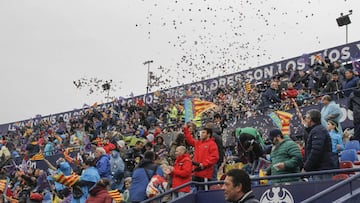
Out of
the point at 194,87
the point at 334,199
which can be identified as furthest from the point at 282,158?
the point at 194,87

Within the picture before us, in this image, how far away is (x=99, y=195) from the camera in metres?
A: 9.41

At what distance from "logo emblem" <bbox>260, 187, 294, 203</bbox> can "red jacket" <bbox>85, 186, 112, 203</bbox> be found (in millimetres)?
2490

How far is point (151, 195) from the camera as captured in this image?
9.78 m

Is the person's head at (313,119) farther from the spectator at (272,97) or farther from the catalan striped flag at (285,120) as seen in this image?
the spectator at (272,97)

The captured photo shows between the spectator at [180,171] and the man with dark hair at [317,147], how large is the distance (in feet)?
7.20

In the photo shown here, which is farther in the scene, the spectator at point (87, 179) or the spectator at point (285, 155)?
the spectator at point (87, 179)

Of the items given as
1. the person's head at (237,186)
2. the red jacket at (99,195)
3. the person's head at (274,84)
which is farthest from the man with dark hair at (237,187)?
Result: the person's head at (274,84)

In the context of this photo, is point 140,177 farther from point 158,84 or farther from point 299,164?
point 158,84

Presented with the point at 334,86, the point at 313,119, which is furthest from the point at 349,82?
the point at 313,119

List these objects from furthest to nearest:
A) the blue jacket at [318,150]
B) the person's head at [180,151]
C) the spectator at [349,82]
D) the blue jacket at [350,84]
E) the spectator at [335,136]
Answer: the blue jacket at [350,84], the spectator at [349,82], the person's head at [180,151], the spectator at [335,136], the blue jacket at [318,150]

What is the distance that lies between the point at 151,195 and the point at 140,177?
0.36m

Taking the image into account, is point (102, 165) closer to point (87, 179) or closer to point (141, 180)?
point (87, 179)

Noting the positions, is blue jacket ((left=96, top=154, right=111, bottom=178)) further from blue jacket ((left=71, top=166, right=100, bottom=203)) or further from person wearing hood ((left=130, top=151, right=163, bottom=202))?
person wearing hood ((left=130, top=151, right=163, bottom=202))

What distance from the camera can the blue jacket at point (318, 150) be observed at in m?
7.52
